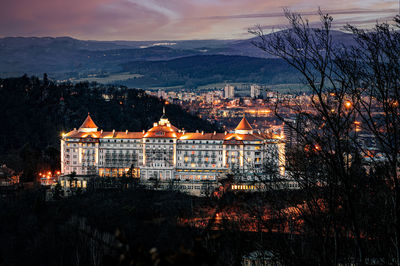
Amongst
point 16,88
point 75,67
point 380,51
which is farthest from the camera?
point 75,67

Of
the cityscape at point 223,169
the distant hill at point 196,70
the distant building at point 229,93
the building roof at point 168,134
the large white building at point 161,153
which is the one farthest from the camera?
the distant hill at point 196,70

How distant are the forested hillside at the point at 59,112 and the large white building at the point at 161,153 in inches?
388

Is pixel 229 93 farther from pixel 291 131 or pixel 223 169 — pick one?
pixel 291 131

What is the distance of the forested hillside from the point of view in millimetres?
50472

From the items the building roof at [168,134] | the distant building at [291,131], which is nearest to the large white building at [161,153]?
the building roof at [168,134]

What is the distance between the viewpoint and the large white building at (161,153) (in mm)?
34719

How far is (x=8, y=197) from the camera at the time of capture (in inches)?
1239

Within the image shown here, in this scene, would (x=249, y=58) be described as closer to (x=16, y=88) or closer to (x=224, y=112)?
(x=224, y=112)

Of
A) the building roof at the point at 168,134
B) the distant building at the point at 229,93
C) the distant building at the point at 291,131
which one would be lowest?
the building roof at the point at 168,134

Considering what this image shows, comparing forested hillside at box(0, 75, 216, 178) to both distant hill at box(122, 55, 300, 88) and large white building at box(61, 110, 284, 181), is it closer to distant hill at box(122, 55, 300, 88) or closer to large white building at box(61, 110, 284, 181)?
large white building at box(61, 110, 284, 181)

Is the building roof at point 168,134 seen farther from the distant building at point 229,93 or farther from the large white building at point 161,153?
the distant building at point 229,93

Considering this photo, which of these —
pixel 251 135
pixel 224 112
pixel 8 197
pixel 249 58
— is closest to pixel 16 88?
pixel 224 112

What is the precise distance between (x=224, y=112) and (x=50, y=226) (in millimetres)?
40797

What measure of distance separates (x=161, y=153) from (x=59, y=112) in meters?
22.9
